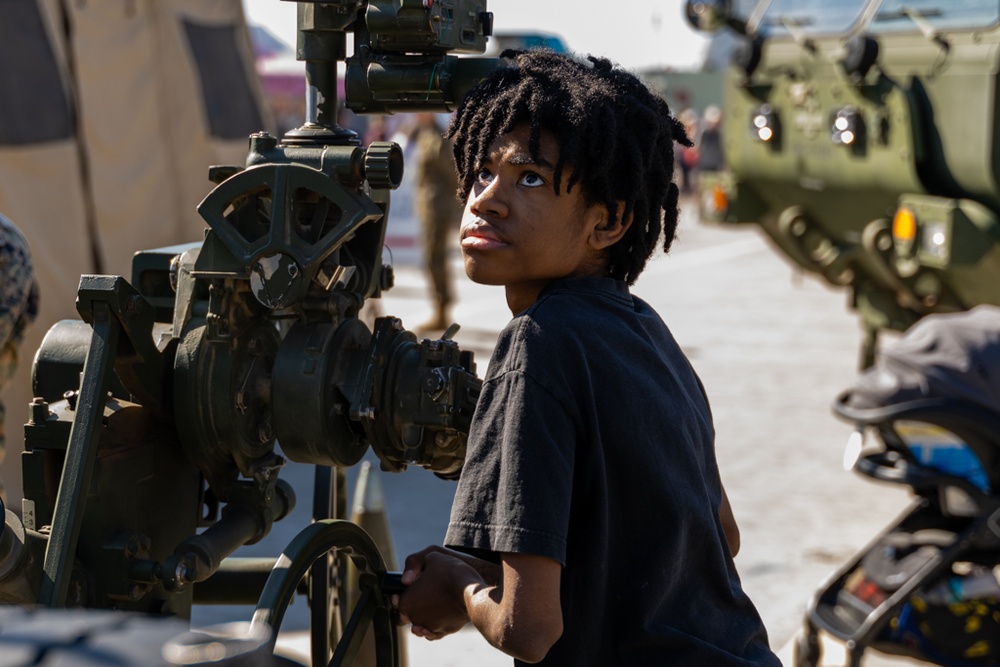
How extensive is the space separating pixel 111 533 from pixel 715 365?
7.41m

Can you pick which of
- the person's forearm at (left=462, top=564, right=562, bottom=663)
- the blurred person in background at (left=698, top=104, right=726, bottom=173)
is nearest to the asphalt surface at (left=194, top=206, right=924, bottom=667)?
the person's forearm at (left=462, top=564, right=562, bottom=663)

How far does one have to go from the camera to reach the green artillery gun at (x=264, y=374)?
186 cm

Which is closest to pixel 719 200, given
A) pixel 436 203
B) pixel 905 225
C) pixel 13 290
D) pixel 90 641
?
pixel 905 225

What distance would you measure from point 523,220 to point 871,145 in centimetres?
549

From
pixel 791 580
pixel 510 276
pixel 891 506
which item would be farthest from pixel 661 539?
pixel 891 506

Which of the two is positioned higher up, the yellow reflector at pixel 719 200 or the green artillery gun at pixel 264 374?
the green artillery gun at pixel 264 374

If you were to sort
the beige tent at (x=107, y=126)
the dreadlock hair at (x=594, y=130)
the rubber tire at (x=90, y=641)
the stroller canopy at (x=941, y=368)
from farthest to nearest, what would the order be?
1. the beige tent at (x=107, y=126)
2. the stroller canopy at (x=941, y=368)
3. the dreadlock hair at (x=594, y=130)
4. the rubber tire at (x=90, y=641)

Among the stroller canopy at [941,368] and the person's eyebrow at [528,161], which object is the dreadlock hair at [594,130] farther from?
the stroller canopy at [941,368]

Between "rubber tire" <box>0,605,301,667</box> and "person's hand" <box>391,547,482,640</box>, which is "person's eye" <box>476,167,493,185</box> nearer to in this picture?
"person's hand" <box>391,547,482,640</box>

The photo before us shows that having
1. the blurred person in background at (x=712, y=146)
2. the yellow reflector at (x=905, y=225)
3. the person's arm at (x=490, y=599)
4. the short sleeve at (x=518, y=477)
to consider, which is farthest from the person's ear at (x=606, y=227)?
the blurred person in background at (x=712, y=146)

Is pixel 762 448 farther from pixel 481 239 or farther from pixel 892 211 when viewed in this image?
pixel 481 239

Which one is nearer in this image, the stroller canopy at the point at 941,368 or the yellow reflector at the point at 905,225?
the stroller canopy at the point at 941,368

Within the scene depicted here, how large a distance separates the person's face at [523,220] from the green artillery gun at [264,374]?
0.21m

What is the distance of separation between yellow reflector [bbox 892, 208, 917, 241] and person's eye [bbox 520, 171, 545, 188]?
5140 millimetres
